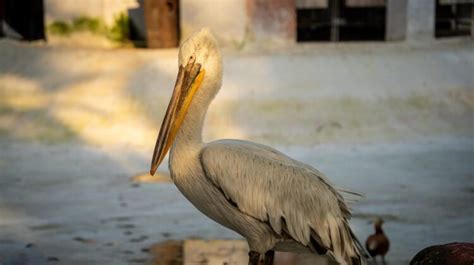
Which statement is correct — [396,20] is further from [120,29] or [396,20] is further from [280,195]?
[280,195]

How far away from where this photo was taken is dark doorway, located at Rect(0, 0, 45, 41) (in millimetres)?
11195

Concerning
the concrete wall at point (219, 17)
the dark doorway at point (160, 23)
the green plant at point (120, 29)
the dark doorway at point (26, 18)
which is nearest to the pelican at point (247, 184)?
the dark doorway at point (160, 23)

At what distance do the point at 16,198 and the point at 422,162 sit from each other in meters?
3.03

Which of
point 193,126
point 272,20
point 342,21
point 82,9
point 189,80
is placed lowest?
point 342,21

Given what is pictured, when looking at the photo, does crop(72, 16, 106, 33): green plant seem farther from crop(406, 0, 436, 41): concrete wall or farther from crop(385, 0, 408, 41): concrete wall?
crop(406, 0, 436, 41): concrete wall

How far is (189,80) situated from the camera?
422cm

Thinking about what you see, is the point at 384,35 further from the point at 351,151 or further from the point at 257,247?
the point at 257,247

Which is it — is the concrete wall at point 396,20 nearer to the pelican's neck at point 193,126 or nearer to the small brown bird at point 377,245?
the small brown bird at point 377,245

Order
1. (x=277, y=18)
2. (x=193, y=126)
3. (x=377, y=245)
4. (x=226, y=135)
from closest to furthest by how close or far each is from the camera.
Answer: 1. (x=193, y=126)
2. (x=377, y=245)
3. (x=226, y=135)
4. (x=277, y=18)

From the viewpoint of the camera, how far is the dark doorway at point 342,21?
1116 cm

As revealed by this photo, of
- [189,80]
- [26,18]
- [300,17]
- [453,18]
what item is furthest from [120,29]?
[189,80]

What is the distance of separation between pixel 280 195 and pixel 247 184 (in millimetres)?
152

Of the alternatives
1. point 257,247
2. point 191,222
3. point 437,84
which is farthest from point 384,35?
point 257,247

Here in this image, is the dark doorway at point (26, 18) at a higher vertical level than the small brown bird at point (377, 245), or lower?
higher
